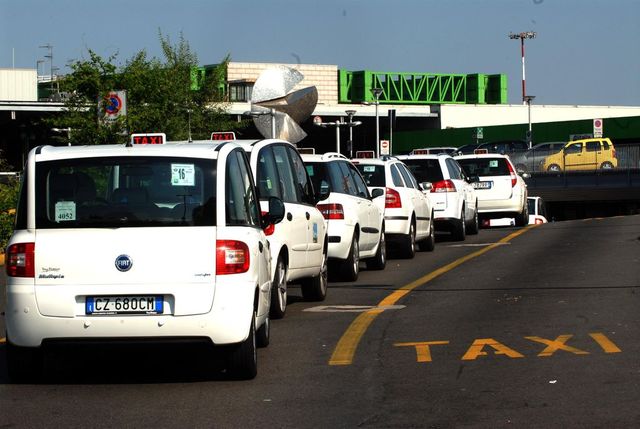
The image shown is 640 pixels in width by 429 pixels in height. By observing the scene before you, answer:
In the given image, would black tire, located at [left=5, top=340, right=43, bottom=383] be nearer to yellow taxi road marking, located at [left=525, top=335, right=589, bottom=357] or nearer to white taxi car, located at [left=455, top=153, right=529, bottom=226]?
yellow taxi road marking, located at [left=525, top=335, right=589, bottom=357]

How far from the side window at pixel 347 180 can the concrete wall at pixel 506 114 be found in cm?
6929

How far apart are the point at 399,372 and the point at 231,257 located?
1499 mm

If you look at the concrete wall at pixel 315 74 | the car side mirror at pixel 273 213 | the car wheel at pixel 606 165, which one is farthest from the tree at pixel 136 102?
the concrete wall at pixel 315 74

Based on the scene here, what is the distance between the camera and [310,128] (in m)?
90.4

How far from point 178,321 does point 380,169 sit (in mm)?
12620

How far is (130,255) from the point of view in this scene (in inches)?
358

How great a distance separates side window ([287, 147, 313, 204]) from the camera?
13.6 m

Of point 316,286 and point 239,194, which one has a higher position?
point 239,194

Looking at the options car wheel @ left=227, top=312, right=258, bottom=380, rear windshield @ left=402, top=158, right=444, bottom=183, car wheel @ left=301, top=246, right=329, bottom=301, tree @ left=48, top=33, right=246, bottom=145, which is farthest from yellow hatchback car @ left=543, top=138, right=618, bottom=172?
car wheel @ left=227, top=312, right=258, bottom=380

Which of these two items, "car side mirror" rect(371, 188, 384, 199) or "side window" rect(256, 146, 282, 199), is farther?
"car side mirror" rect(371, 188, 384, 199)

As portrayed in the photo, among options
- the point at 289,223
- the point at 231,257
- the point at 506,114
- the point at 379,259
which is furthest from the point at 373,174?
the point at 506,114

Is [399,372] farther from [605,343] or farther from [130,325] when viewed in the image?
[605,343]

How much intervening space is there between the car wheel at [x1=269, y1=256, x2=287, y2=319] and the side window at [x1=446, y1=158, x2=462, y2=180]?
13.7m

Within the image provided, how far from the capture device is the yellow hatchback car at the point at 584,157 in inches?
2307
